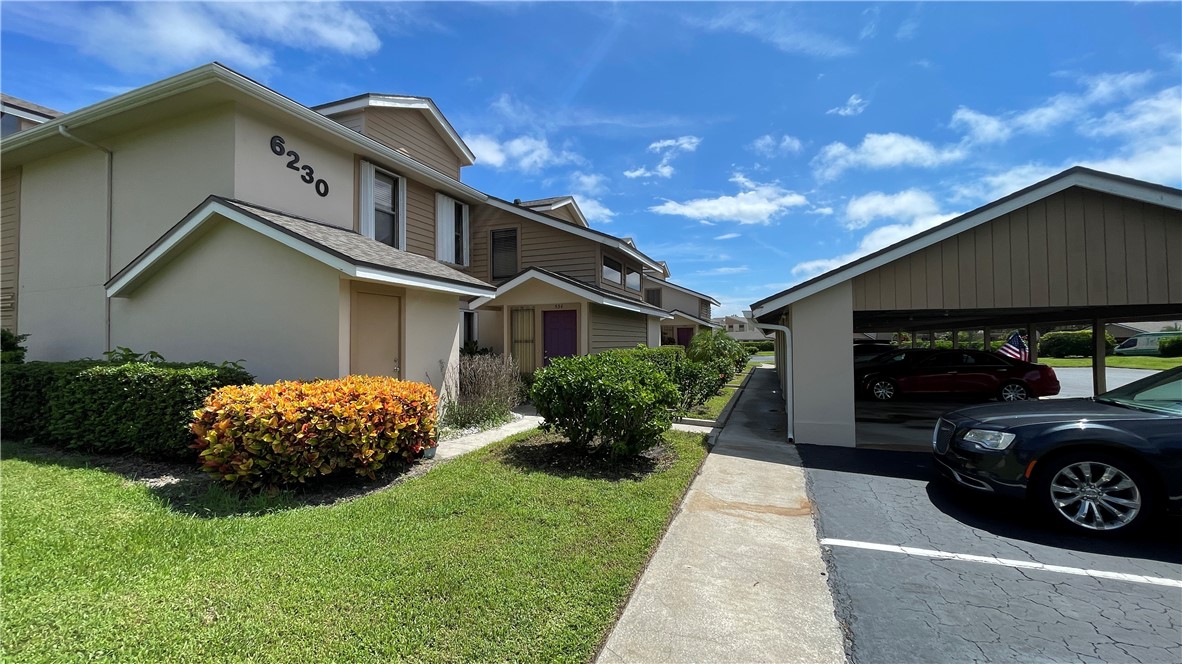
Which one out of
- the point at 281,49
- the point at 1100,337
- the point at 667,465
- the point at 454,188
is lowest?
the point at 667,465

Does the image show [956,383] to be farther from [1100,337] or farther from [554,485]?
[554,485]

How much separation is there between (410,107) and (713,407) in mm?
10902

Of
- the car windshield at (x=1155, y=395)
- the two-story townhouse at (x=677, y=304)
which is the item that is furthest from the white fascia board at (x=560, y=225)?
the two-story townhouse at (x=677, y=304)

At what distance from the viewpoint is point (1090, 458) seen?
4.11 meters

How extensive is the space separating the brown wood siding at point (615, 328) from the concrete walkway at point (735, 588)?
6.94 metres

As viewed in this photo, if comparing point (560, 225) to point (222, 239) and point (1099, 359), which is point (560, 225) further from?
point (1099, 359)

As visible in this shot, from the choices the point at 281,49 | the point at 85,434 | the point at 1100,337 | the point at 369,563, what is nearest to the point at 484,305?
the point at 281,49

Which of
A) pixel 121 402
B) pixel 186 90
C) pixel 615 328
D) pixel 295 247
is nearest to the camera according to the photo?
pixel 121 402

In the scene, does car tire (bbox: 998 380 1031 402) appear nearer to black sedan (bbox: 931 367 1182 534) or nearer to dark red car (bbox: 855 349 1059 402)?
dark red car (bbox: 855 349 1059 402)

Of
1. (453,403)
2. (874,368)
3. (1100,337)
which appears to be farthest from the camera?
(874,368)

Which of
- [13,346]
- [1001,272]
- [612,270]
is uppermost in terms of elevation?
[612,270]

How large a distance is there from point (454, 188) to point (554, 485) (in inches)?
369

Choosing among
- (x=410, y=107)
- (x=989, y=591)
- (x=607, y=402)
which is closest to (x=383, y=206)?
(x=410, y=107)

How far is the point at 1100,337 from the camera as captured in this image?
33.8 ft
